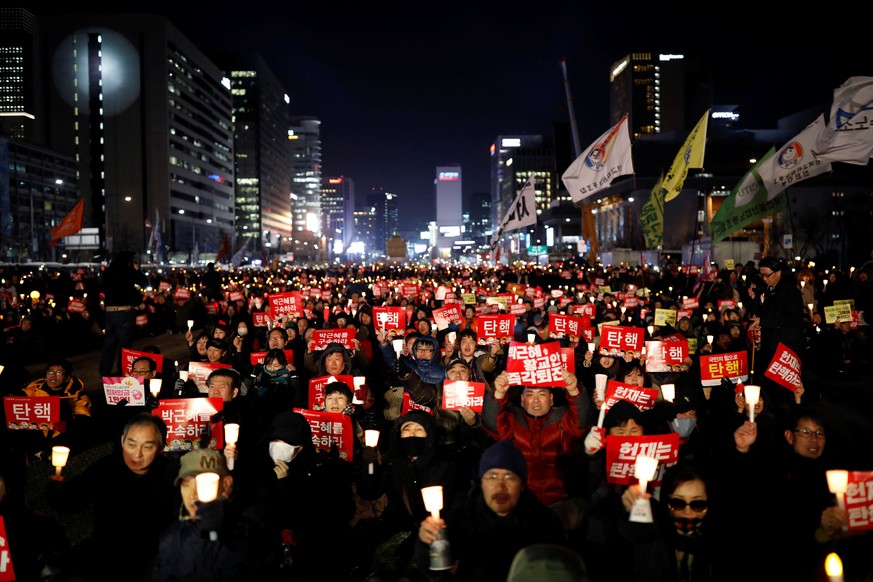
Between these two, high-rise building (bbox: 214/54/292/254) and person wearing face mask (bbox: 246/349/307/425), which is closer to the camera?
person wearing face mask (bbox: 246/349/307/425)

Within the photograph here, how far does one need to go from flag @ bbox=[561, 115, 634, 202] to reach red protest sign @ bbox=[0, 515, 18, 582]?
1371cm

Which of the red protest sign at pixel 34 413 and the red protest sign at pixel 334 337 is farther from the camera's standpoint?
the red protest sign at pixel 334 337

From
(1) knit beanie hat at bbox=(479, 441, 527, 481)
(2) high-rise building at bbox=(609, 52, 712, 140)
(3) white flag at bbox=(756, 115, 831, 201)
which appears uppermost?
(2) high-rise building at bbox=(609, 52, 712, 140)

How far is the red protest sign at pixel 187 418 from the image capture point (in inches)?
220

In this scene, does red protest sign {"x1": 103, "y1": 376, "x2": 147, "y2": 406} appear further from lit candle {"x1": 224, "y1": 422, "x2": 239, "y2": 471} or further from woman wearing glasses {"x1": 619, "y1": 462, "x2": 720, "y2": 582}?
woman wearing glasses {"x1": 619, "y1": 462, "x2": 720, "y2": 582}

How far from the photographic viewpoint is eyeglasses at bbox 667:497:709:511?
369 cm

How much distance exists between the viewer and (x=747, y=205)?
14.5m

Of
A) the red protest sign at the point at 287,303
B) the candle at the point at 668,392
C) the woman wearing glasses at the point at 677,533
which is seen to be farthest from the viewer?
the red protest sign at the point at 287,303

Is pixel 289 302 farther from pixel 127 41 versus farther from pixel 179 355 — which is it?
pixel 127 41

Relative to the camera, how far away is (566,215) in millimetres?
131250

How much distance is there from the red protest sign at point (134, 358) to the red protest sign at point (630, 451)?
5.22 m

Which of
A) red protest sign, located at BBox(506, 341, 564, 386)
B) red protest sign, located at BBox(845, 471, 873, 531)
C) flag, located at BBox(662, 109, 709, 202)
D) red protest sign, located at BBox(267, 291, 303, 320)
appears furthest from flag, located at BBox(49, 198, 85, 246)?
red protest sign, located at BBox(845, 471, 873, 531)

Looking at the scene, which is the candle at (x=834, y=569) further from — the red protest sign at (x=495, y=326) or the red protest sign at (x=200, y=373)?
the red protest sign at (x=495, y=326)

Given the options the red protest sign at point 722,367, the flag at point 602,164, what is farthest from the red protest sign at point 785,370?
the flag at point 602,164
